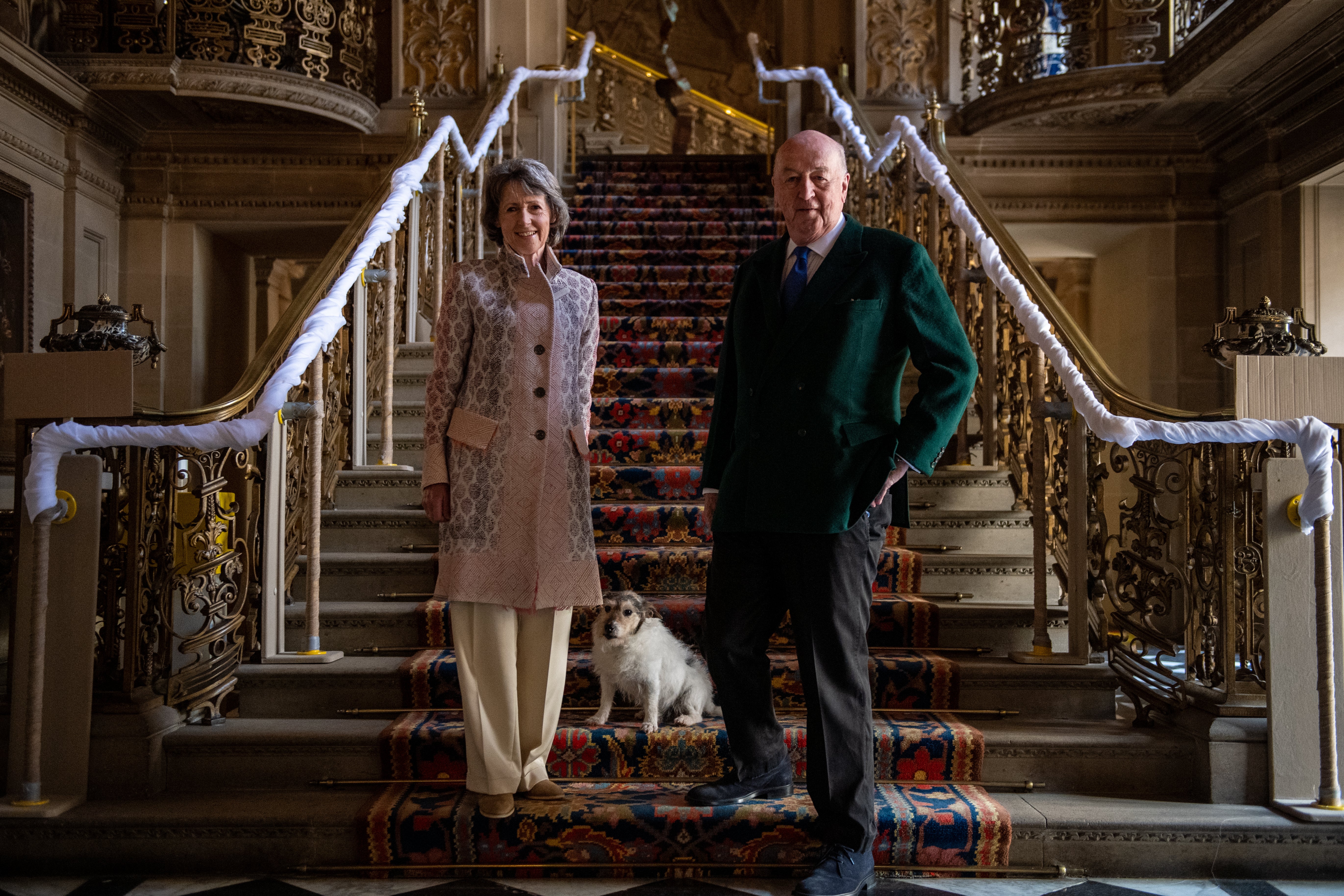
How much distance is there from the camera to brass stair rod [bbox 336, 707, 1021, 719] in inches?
121

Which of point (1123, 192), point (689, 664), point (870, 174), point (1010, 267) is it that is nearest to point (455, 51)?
point (870, 174)

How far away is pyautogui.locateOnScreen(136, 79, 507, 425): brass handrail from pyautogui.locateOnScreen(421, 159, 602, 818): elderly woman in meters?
0.69

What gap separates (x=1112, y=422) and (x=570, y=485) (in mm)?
1421

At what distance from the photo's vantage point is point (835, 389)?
7.54 feet

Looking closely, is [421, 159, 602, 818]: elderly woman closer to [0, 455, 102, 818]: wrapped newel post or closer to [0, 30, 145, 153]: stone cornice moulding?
[0, 455, 102, 818]: wrapped newel post

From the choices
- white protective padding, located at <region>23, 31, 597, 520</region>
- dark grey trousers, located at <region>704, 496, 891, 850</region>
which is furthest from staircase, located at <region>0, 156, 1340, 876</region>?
white protective padding, located at <region>23, 31, 597, 520</region>

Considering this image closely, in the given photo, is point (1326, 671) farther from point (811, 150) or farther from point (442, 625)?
point (442, 625)

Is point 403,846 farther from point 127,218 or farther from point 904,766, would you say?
point 127,218

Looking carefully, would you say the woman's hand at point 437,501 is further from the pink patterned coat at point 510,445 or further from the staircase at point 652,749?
the staircase at point 652,749

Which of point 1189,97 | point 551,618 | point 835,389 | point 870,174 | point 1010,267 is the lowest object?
point 551,618

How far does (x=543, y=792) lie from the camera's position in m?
2.68

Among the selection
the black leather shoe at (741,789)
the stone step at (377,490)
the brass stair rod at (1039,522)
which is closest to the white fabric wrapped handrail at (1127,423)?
the brass stair rod at (1039,522)

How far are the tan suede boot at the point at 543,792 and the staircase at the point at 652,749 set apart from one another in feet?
0.18

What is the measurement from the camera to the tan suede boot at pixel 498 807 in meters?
2.57
